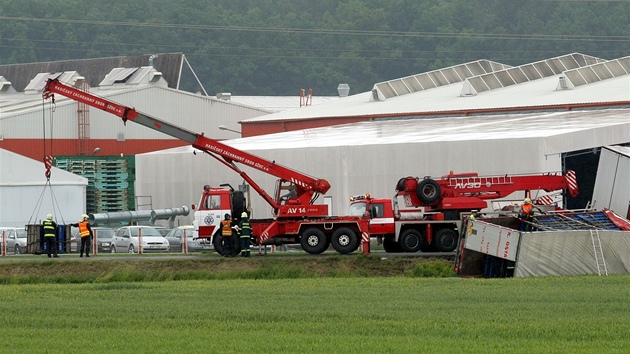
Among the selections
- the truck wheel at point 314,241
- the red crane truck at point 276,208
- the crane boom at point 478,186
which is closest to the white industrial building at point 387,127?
the crane boom at point 478,186

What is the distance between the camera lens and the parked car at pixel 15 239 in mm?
51125

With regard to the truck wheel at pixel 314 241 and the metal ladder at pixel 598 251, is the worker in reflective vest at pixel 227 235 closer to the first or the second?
the truck wheel at pixel 314 241

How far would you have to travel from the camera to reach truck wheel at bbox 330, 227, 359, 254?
134ft

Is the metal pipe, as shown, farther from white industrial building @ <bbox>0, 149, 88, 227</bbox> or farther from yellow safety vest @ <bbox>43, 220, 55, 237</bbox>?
yellow safety vest @ <bbox>43, 220, 55, 237</bbox>

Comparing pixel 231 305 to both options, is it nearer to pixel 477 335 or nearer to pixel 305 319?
pixel 305 319

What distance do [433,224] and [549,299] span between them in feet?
51.1

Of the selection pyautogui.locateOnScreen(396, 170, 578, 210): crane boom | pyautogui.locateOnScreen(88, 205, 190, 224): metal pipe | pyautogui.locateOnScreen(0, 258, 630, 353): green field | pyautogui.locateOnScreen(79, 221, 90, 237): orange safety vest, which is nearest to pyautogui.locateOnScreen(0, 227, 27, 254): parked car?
pyautogui.locateOnScreen(88, 205, 190, 224): metal pipe

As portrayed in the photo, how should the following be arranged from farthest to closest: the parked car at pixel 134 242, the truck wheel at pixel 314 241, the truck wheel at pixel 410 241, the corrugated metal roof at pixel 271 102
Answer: the corrugated metal roof at pixel 271 102 → the parked car at pixel 134 242 → the truck wheel at pixel 410 241 → the truck wheel at pixel 314 241

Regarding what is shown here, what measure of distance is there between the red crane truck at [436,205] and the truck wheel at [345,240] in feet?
3.34

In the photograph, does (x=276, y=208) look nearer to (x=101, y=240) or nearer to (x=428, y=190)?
(x=428, y=190)

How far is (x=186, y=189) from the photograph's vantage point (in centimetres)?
6053

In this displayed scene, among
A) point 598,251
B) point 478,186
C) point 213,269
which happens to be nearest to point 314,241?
point 213,269

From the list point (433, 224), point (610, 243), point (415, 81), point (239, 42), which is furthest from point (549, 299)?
point (239, 42)

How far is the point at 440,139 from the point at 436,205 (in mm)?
12311
